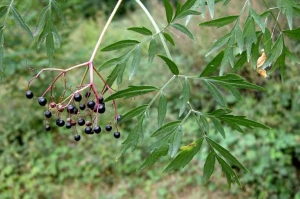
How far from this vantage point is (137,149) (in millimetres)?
4074

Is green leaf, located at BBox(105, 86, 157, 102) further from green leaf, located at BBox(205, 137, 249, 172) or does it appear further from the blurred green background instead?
the blurred green background

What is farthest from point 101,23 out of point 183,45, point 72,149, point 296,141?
point 296,141

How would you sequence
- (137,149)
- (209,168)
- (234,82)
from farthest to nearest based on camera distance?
1. (137,149)
2. (209,168)
3. (234,82)

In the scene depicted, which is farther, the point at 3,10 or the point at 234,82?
the point at 3,10

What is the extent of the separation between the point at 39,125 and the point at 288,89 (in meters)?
2.34

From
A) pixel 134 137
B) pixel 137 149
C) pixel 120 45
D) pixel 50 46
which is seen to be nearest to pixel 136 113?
pixel 134 137

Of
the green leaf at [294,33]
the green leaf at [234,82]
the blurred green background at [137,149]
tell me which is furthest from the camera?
the blurred green background at [137,149]

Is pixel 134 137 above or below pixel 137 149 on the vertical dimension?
above

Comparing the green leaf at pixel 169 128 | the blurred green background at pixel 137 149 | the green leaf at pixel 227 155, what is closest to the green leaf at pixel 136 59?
the green leaf at pixel 169 128

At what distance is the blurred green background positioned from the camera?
3441 millimetres

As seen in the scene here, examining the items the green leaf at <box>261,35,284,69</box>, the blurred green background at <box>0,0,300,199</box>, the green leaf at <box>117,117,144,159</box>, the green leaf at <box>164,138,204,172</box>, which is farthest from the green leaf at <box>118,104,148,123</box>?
the blurred green background at <box>0,0,300,199</box>

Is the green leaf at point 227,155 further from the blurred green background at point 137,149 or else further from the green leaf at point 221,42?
the blurred green background at point 137,149

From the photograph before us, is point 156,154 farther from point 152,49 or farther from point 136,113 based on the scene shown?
point 152,49

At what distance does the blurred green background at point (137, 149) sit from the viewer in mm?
3441
